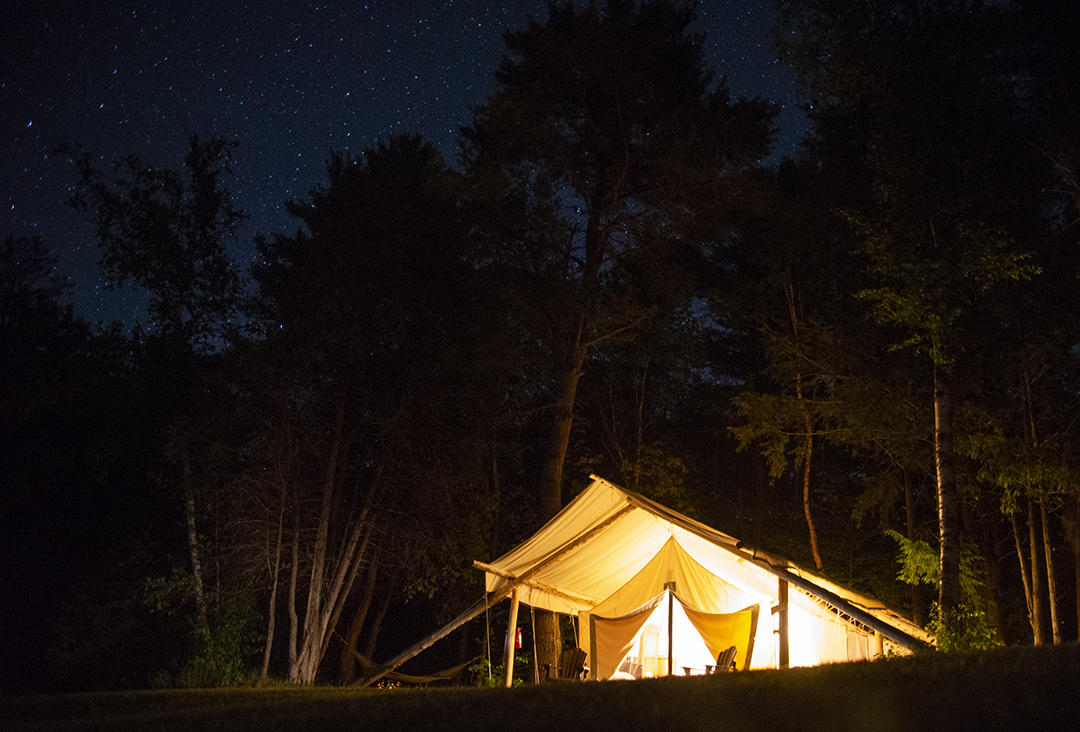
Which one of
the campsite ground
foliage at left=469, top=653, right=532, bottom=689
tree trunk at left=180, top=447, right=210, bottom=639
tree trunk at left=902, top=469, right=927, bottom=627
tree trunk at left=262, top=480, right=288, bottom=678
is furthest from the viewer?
tree trunk at left=902, top=469, right=927, bottom=627

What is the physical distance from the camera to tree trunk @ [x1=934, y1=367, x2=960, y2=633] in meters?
8.54

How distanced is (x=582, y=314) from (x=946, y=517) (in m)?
5.46

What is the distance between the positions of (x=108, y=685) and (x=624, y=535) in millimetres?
10111

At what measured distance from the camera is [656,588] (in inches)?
395

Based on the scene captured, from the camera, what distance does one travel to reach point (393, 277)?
41.6 feet

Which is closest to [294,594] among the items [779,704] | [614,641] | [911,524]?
[614,641]

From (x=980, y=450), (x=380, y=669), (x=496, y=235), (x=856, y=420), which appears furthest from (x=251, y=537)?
(x=980, y=450)

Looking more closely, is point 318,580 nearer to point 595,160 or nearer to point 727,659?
point 727,659

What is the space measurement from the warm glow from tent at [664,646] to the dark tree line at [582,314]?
4.44ft

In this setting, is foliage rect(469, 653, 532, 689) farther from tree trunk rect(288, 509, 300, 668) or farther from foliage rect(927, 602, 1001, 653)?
foliage rect(927, 602, 1001, 653)

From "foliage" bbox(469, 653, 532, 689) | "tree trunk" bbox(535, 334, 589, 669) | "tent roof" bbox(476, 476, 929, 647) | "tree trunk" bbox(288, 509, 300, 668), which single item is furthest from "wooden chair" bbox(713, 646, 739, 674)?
"tree trunk" bbox(288, 509, 300, 668)

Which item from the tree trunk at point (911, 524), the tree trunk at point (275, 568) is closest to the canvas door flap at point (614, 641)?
the tree trunk at point (275, 568)

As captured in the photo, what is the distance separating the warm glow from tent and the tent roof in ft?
3.25

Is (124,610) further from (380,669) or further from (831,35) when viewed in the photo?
(831,35)
